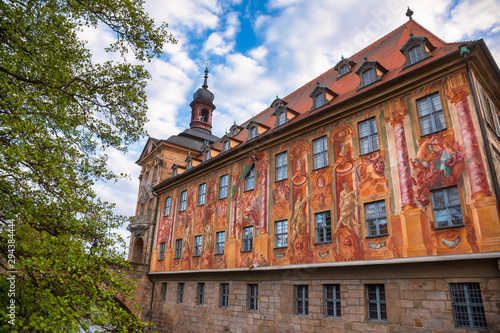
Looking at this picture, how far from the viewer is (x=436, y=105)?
10.7 meters

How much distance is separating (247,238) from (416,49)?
1003 cm

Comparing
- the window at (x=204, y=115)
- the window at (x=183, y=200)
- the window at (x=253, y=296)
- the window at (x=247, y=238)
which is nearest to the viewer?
the window at (x=253, y=296)

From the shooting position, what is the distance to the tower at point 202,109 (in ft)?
116

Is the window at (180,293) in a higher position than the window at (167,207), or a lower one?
lower

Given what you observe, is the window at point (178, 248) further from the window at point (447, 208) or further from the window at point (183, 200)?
the window at point (447, 208)

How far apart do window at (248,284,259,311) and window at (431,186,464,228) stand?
7985 millimetres

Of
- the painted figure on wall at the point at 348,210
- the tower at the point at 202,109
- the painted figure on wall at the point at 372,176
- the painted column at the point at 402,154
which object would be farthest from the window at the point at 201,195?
the tower at the point at 202,109

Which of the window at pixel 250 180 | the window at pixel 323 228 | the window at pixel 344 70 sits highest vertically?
the window at pixel 344 70

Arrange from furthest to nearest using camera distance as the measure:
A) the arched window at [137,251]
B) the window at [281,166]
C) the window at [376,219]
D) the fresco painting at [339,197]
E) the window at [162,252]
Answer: the arched window at [137,251], the window at [162,252], the window at [281,166], the window at [376,219], the fresco painting at [339,197]

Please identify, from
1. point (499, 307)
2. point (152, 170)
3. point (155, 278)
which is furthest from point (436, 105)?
point (152, 170)

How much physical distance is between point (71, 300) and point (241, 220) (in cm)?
1062

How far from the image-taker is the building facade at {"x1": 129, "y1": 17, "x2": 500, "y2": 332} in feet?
30.1

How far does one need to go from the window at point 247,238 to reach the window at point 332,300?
14.7 ft

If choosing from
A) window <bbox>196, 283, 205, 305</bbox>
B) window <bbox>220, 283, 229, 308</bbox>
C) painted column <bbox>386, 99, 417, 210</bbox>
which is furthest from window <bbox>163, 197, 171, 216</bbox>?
painted column <bbox>386, 99, 417, 210</bbox>
